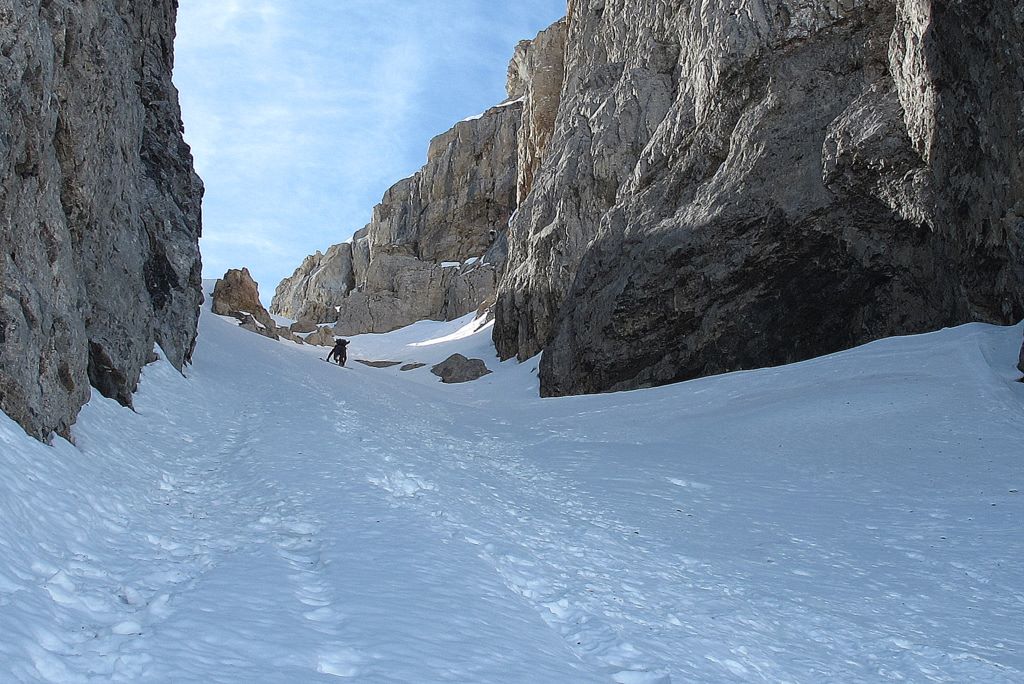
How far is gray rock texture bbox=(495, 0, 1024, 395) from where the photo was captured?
58.9 ft

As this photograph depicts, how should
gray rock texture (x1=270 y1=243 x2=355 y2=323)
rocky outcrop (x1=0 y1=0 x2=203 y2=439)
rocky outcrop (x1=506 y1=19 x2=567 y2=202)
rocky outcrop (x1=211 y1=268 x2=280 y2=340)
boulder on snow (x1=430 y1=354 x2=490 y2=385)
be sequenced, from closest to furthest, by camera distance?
1. rocky outcrop (x1=0 y1=0 x2=203 y2=439)
2. boulder on snow (x1=430 y1=354 x2=490 y2=385)
3. rocky outcrop (x1=211 y1=268 x2=280 y2=340)
4. rocky outcrop (x1=506 y1=19 x2=567 y2=202)
5. gray rock texture (x1=270 y1=243 x2=355 y2=323)

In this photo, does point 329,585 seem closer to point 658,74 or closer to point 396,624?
point 396,624

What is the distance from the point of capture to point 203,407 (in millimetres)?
16328

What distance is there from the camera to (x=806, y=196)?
22938mm

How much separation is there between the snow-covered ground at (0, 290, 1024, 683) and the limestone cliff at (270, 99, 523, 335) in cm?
6230

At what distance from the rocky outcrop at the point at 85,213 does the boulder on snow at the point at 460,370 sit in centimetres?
1755

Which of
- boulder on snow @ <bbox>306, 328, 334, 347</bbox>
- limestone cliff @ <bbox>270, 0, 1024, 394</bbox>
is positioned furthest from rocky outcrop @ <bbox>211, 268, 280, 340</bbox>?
limestone cliff @ <bbox>270, 0, 1024, 394</bbox>

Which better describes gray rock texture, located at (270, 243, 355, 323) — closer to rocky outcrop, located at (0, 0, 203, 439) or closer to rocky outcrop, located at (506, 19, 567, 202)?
rocky outcrop, located at (506, 19, 567, 202)

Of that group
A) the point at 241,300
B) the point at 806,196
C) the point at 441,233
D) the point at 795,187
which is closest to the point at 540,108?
the point at 241,300

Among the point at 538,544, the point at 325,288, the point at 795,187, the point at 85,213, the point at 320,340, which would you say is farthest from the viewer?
the point at 325,288

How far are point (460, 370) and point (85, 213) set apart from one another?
27.7 meters

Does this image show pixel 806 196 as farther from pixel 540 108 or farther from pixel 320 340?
pixel 320 340

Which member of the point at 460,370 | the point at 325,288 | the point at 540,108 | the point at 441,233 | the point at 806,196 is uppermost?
the point at 540,108

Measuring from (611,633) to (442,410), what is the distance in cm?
1522
